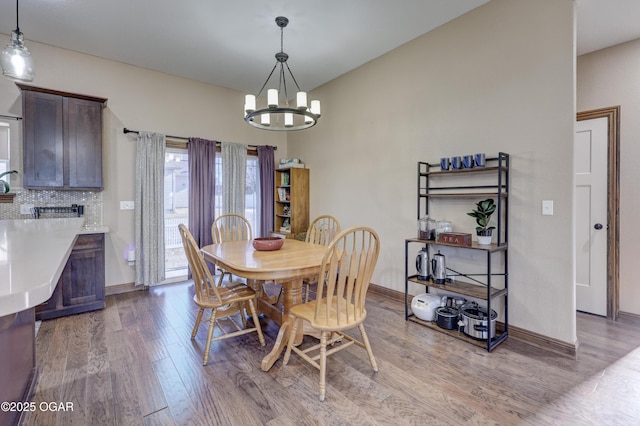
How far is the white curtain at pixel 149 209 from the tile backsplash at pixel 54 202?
0.44 m

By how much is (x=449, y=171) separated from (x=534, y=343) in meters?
1.65

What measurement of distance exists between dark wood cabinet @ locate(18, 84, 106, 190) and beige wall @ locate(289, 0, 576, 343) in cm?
321

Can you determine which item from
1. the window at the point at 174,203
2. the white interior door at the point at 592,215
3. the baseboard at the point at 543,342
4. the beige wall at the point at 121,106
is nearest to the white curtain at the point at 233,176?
the beige wall at the point at 121,106

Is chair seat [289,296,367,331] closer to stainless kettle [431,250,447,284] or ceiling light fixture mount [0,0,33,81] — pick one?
stainless kettle [431,250,447,284]

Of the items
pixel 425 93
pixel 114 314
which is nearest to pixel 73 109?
pixel 114 314

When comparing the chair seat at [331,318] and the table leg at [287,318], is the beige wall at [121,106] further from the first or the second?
the chair seat at [331,318]

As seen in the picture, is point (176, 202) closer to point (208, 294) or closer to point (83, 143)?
point (83, 143)

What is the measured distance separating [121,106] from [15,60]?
6.71 feet

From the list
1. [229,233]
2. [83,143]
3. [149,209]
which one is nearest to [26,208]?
[83,143]

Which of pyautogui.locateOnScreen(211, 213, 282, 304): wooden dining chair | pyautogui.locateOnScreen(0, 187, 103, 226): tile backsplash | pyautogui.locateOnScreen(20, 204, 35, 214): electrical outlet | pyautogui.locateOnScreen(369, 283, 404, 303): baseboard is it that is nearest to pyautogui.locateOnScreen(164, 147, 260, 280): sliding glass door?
pyautogui.locateOnScreen(211, 213, 282, 304): wooden dining chair

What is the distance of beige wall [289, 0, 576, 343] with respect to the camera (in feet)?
7.63

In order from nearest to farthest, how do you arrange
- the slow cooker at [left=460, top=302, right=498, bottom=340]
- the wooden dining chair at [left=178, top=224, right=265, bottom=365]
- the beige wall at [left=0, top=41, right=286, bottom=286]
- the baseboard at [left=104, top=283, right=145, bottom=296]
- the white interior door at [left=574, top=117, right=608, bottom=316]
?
the wooden dining chair at [left=178, top=224, right=265, bottom=365], the slow cooker at [left=460, top=302, right=498, bottom=340], the white interior door at [left=574, top=117, right=608, bottom=316], the beige wall at [left=0, top=41, right=286, bottom=286], the baseboard at [left=104, top=283, right=145, bottom=296]

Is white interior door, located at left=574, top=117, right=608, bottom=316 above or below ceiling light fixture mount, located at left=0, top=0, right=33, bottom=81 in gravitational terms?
below

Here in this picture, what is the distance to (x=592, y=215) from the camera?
3.11 metres
